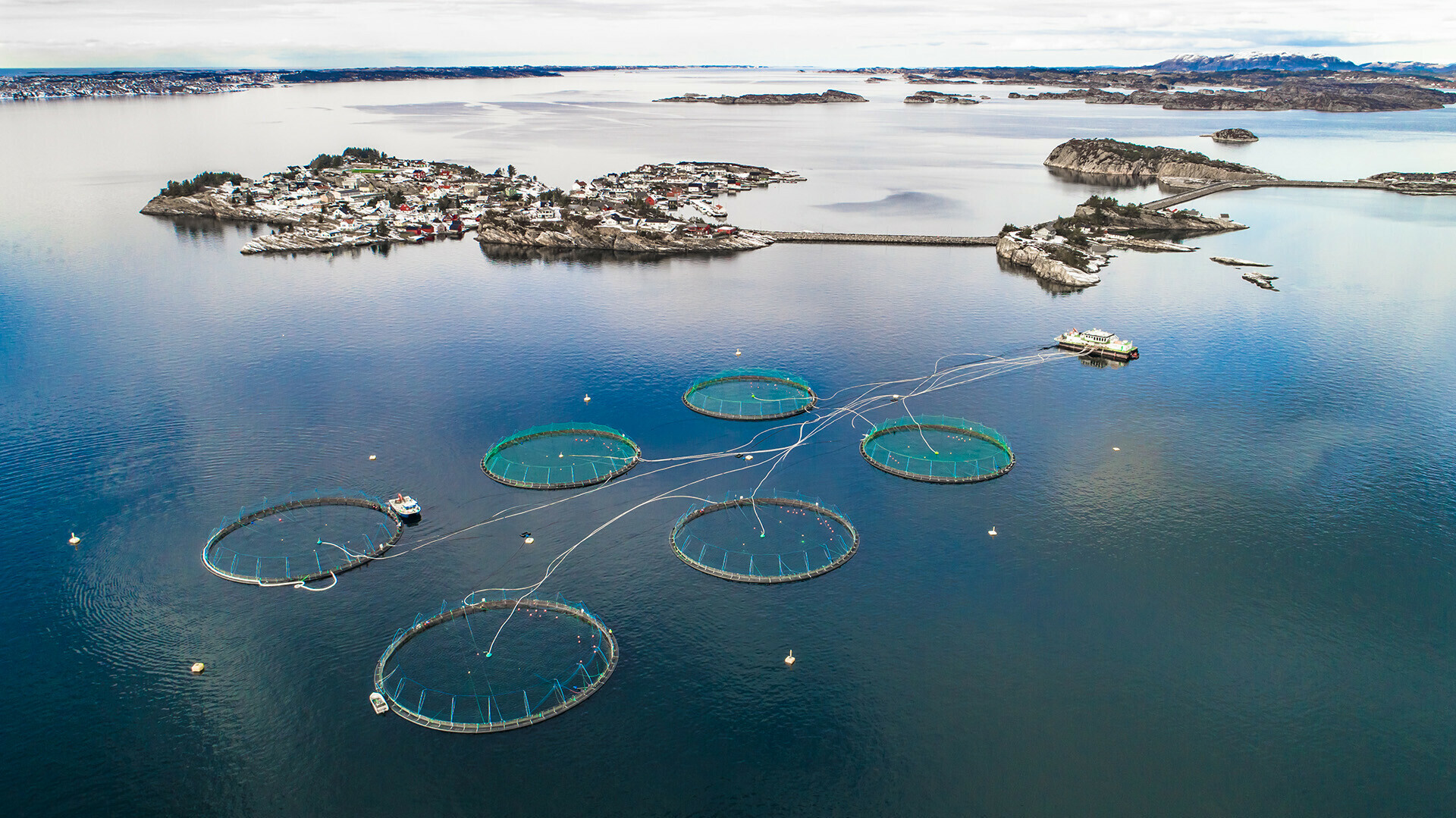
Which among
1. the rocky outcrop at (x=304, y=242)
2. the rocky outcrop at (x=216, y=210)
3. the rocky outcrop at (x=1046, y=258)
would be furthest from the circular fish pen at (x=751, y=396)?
the rocky outcrop at (x=216, y=210)

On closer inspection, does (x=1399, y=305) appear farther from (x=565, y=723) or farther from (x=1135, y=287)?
(x=565, y=723)

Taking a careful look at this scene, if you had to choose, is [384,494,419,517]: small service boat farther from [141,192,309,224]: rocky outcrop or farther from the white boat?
[141,192,309,224]: rocky outcrop

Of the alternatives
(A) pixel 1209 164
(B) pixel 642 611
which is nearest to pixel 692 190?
(A) pixel 1209 164

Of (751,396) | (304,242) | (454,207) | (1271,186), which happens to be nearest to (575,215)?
(454,207)

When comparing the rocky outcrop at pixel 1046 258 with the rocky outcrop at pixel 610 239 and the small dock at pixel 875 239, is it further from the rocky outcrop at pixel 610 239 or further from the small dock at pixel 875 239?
the rocky outcrop at pixel 610 239

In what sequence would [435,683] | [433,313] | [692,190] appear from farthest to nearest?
[692,190], [433,313], [435,683]

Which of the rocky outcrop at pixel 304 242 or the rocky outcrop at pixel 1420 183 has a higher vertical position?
the rocky outcrop at pixel 1420 183
